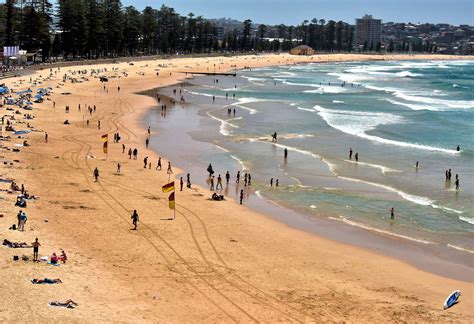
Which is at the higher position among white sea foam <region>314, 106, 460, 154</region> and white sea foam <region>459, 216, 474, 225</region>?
white sea foam <region>314, 106, 460, 154</region>

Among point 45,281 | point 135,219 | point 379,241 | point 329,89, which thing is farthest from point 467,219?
point 329,89

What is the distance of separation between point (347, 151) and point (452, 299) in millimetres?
24510

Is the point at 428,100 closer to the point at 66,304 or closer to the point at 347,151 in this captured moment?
the point at 347,151

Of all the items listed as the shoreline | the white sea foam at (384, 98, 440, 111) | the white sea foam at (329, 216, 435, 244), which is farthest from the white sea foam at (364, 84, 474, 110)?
→ the white sea foam at (329, 216, 435, 244)

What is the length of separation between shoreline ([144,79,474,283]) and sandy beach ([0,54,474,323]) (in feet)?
1.85

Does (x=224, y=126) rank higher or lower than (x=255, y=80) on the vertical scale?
lower

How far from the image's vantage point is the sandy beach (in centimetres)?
1820

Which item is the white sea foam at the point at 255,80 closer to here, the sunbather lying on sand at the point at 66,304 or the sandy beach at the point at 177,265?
the sandy beach at the point at 177,265

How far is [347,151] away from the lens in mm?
43906

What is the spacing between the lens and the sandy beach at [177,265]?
18203mm

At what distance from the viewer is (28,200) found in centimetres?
2772

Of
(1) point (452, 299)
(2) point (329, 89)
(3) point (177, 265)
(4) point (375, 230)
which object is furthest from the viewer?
(2) point (329, 89)

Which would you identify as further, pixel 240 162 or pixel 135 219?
pixel 240 162

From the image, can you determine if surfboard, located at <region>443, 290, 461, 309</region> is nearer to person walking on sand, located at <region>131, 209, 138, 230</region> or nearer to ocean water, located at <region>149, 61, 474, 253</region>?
ocean water, located at <region>149, 61, 474, 253</region>
